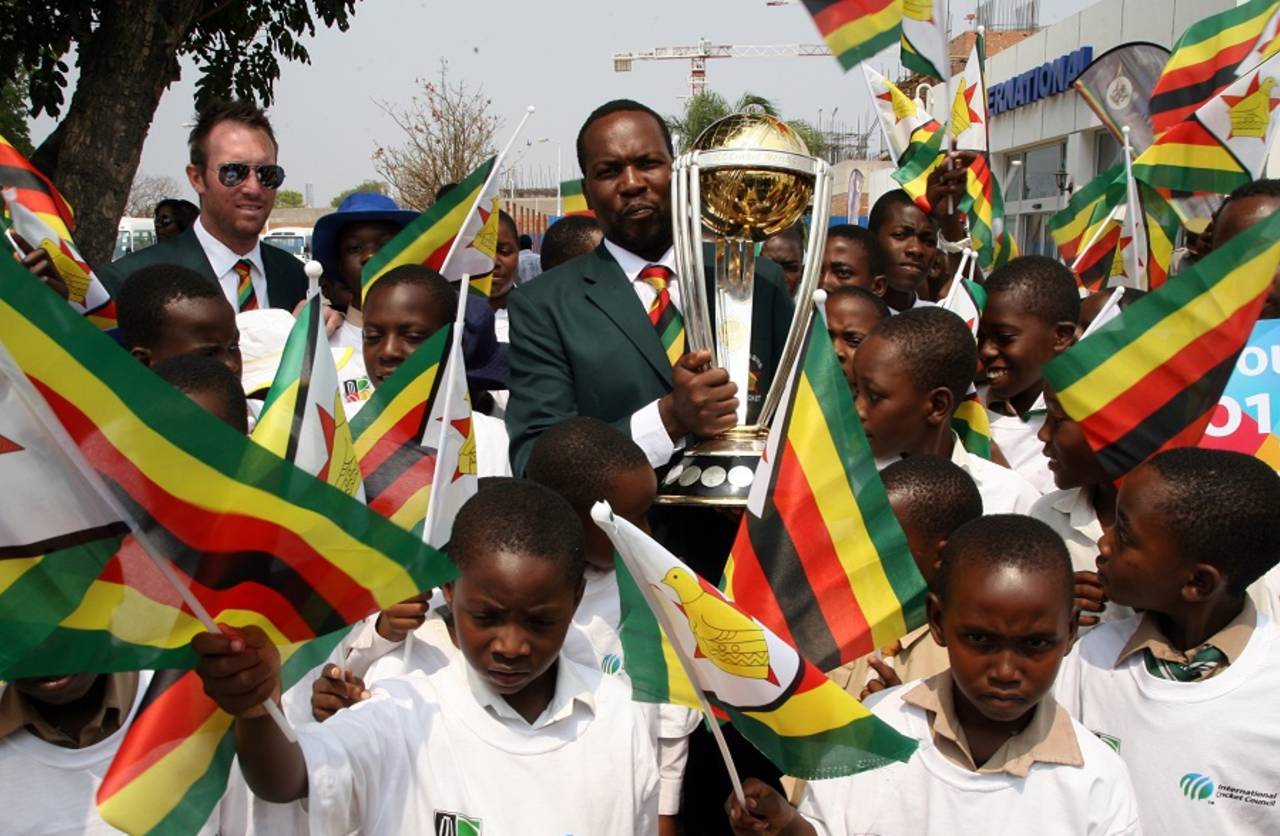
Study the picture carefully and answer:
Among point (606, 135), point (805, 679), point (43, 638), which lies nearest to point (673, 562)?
point (805, 679)

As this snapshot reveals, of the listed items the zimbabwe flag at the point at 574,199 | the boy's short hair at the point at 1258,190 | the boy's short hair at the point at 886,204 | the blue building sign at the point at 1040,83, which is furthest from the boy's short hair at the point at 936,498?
the blue building sign at the point at 1040,83

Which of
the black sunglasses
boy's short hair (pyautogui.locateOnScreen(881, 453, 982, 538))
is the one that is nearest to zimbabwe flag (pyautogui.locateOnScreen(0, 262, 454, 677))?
boy's short hair (pyautogui.locateOnScreen(881, 453, 982, 538))

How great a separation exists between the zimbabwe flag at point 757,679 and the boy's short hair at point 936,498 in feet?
3.00

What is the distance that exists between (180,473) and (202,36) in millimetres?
9424

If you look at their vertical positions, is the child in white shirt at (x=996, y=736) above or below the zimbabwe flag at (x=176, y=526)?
below

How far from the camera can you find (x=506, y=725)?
100 inches

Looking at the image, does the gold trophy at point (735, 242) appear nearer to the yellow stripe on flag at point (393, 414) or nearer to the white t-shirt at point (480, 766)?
the yellow stripe on flag at point (393, 414)

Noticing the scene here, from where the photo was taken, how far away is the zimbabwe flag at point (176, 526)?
1.87 m

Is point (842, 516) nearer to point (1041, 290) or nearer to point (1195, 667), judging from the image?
point (1195, 667)

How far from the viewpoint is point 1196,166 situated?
5719 millimetres

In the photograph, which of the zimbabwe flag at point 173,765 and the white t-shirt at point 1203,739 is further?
the white t-shirt at point 1203,739

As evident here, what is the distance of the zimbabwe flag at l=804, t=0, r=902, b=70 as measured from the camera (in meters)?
4.66

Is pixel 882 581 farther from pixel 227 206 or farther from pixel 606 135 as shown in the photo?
pixel 227 206

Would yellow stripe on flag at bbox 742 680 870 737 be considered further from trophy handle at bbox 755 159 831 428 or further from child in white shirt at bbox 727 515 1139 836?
trophy handle at bbox 755 159 831 428
